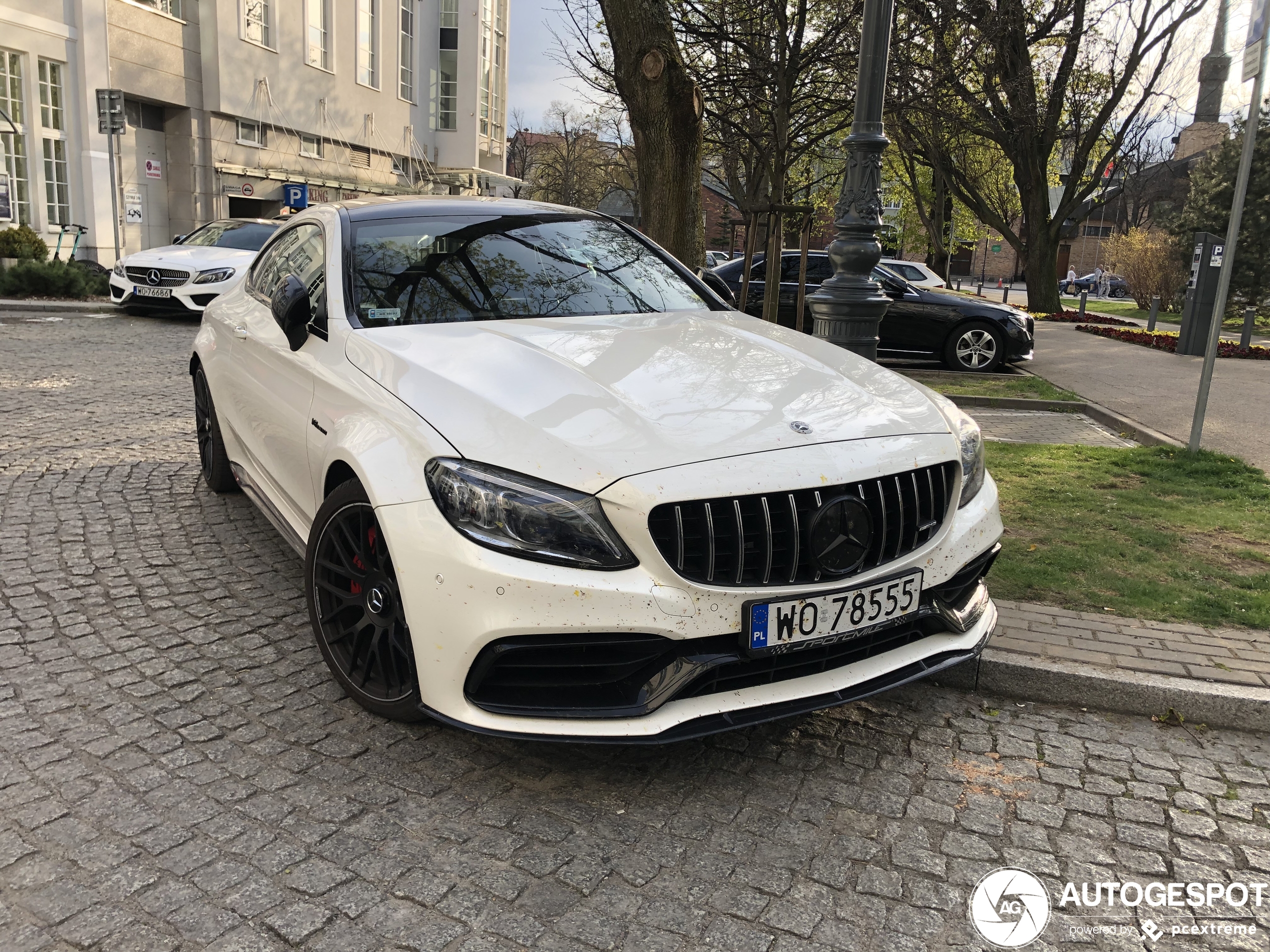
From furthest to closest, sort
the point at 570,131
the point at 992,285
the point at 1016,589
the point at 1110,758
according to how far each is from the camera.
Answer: the point at 992,285, the point at 570,131, the point at 1016,589, the point at 1110,758

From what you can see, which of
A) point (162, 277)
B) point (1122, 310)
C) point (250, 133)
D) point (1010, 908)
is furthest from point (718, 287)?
point (1122, 310)

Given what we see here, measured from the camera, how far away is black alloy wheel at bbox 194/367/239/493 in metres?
5.36

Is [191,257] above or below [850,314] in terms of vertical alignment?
below

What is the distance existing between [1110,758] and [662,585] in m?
1.72

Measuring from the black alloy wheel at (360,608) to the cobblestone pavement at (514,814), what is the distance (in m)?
0.19

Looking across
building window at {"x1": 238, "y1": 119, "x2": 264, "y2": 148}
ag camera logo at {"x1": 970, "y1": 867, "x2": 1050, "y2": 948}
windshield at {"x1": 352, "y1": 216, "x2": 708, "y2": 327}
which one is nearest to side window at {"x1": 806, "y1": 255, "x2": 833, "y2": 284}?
windshield at {"x1": 352, "y1": 216, "x2": 708, "y2": 327}

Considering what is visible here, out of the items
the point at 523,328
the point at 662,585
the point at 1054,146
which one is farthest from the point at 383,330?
the point at 1054,146

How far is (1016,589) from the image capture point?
442cm

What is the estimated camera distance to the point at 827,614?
2.76m

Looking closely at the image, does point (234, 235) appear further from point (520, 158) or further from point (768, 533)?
point (520, 158)

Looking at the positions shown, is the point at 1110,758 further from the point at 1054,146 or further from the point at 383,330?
the point at 1054,146

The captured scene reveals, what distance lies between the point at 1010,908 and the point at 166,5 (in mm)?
29719

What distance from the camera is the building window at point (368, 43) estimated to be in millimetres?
34844

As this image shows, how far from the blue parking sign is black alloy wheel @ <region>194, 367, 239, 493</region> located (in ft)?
75.0
